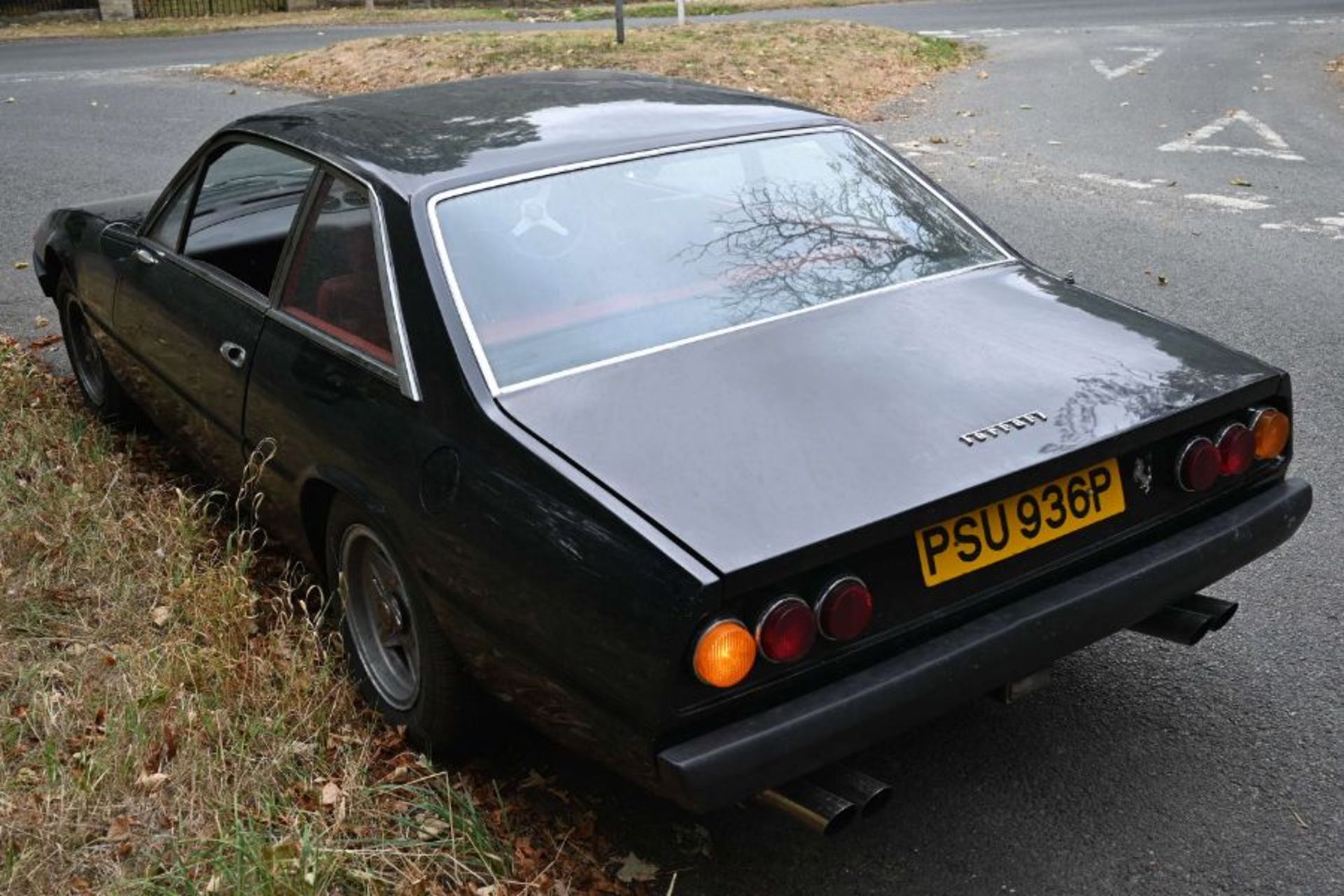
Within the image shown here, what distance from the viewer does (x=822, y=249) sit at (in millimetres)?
3898

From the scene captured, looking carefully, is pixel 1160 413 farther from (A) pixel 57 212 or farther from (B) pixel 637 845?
(A) pixel 57 212

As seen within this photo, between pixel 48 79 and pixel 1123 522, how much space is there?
17.6 m

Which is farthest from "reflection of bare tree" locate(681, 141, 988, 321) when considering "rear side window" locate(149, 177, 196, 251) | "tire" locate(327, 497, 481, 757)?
"rear side window" locate(149, 177, 196, 251)

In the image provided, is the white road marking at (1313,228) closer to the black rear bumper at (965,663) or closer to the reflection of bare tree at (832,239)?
the reflection of bare tree at (832,239)

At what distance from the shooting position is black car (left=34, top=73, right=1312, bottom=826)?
2.81m

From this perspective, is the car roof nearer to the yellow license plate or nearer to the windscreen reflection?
the windscreen reflection

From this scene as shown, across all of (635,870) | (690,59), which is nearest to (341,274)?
(635,870)

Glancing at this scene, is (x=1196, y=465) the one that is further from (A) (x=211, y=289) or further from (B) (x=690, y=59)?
(B) (x=690, y=59)

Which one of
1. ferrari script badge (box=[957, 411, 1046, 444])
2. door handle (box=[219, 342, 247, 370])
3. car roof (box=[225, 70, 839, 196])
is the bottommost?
ferrari script badge (box=[957, 411, 1046, 444])

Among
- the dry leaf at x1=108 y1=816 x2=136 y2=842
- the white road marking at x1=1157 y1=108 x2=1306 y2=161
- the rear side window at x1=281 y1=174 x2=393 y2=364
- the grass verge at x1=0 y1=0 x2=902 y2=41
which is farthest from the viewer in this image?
the grass verge at x1=0 y1=0 x2=902 y2=41

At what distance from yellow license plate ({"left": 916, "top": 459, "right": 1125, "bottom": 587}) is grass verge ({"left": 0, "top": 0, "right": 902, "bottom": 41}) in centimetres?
1945

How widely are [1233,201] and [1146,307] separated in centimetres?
274

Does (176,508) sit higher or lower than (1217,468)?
lower

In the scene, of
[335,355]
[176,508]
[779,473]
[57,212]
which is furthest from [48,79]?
[779,473]
